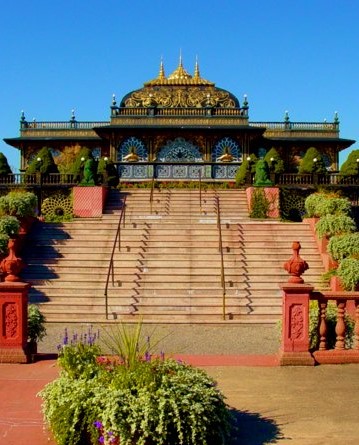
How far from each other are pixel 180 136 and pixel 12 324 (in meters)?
30.5

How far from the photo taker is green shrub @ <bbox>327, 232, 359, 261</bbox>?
1720cm

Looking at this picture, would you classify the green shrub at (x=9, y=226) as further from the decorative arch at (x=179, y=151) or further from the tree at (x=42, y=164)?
the decorative arch at (x=179, y=151)

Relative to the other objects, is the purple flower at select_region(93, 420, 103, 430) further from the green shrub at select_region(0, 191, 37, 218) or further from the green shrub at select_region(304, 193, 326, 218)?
the green shrub at select_region(304, 193, 326, 218)

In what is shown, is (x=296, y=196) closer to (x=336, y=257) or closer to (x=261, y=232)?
(x=261, y=232)

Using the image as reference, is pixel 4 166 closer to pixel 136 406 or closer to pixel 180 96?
pixel 180 96

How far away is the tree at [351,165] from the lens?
105 feet

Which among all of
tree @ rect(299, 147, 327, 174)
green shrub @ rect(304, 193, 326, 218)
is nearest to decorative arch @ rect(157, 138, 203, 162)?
tree @ rect(299, 147, 327, 174)

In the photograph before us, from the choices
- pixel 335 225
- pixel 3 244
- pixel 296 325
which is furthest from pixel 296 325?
pixel 3 244

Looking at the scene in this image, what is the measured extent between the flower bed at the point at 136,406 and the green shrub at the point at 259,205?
1929 cm

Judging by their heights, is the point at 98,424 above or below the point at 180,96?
below

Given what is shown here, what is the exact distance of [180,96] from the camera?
41.4 m

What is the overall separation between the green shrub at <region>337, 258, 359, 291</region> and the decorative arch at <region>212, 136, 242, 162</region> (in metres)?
23.2

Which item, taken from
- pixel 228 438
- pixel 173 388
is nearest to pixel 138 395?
pixel 173 388

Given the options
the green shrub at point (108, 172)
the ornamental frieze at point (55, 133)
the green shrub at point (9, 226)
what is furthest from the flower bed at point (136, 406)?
the ornamental frieze at point (55, 133)
